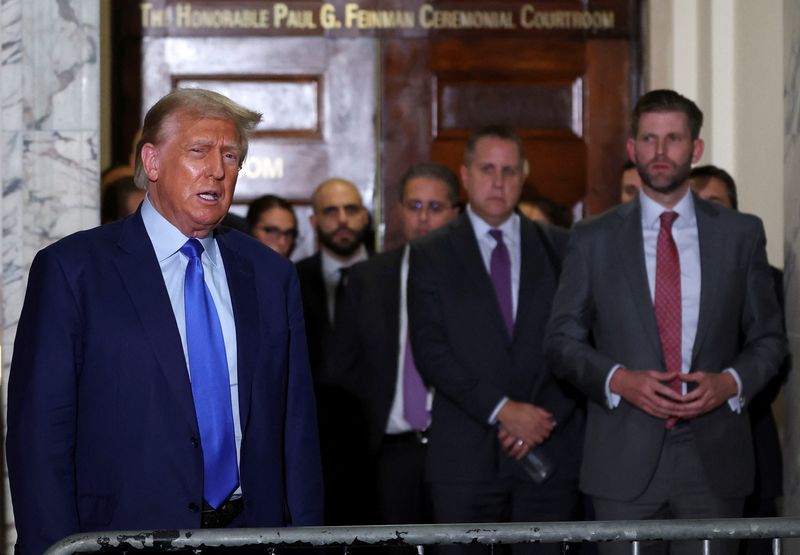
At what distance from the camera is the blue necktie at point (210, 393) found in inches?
127

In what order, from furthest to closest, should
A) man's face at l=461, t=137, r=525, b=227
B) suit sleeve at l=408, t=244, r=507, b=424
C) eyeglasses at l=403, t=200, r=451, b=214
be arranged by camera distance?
eyeglasses at l=403, t=200, r=451, b=214 < man's face at l=461, t=137, r=525, b=227 < suit sleeve at l=408, t=244, r=507, b=424

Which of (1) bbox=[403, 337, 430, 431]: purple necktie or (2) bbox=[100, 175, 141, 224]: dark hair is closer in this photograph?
(1) bbox=[403, 337, 430, 431]: purple necktie

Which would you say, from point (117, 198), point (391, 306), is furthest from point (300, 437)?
point (117, 198)

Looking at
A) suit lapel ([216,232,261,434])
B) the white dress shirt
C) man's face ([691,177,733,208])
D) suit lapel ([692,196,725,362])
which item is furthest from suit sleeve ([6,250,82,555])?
man's face ([691,177,733,208])

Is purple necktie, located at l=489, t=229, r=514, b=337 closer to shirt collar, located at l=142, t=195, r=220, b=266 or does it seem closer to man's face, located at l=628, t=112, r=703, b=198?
man's face, located at l=628, t=112, r=703, b=198

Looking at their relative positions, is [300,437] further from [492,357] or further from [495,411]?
[492,357]

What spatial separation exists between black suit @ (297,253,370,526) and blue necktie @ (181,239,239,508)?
2.40 meters

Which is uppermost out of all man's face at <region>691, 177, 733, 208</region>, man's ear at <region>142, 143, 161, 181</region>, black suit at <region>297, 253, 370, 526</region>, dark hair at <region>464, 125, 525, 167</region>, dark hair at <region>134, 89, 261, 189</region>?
dark hair at <region>464, 125, 525, 167</region>

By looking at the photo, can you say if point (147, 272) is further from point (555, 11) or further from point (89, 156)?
point (555, 11)

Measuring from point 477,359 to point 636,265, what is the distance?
0.84 m

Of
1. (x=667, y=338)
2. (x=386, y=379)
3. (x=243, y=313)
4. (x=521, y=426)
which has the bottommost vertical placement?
(x=521, y=426)

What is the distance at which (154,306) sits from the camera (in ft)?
10.5

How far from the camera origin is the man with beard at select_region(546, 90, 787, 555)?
439cm

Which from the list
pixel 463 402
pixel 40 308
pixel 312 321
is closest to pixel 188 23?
pixel 312 321
